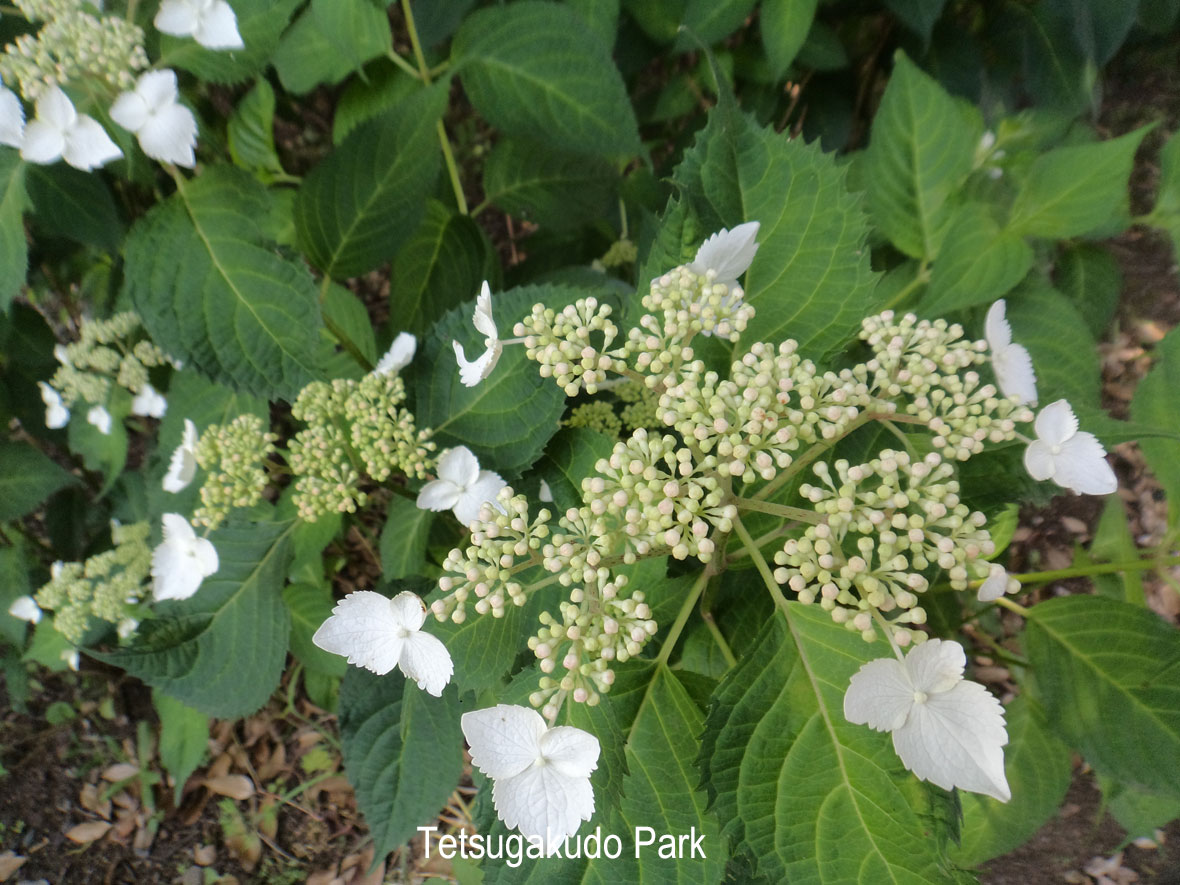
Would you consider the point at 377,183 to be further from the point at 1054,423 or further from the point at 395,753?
the point at 1054,423

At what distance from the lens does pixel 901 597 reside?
548mm

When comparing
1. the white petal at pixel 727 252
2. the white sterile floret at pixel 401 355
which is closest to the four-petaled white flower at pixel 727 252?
the white petal at pixel 727 252

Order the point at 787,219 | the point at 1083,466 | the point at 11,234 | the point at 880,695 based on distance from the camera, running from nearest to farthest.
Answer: the point at 880,695, the point at 1083,466, the point at 787,219, the point at 11,234

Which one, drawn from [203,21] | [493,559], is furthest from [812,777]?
[203,21]

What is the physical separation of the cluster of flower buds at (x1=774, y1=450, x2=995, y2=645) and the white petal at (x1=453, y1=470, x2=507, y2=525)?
0.40 metres

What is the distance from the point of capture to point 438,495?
0.89 m

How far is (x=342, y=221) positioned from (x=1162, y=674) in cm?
130

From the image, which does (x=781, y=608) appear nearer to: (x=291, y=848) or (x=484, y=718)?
(x=484, y=718)

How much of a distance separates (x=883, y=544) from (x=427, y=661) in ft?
1.34

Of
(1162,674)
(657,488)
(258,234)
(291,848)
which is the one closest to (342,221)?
(258,234)

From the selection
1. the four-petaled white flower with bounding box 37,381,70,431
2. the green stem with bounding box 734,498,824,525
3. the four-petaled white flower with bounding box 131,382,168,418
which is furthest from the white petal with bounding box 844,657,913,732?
the four-petaled white flower with bounding box 37,381,70,431

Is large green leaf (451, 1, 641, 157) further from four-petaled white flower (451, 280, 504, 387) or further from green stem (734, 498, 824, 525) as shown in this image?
green stem (734, 498, 824, 525)

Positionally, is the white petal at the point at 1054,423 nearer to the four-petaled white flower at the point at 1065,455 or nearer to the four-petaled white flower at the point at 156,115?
the four-petaled white flower at the point at 1065,455

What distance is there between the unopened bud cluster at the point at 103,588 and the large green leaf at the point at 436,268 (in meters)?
0.72
